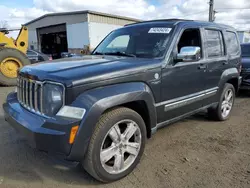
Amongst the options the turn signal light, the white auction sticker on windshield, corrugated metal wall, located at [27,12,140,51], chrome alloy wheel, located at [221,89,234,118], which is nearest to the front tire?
the turn signal light

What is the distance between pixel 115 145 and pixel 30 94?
117 cm

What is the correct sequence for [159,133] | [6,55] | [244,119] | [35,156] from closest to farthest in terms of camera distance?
[35,156], [159,133], [244,119], [6,55]

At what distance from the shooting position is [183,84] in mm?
3568

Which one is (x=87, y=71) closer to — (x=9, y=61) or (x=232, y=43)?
(x=232, y=43)

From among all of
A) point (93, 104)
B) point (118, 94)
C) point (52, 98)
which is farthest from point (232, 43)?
point (52, 98)

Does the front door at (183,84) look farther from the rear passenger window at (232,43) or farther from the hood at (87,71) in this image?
the rear passenger window at (232,43)

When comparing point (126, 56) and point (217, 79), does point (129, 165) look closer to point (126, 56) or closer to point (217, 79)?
point (126, 56)

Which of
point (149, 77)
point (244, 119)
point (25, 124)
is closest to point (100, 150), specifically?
point (25, 124)

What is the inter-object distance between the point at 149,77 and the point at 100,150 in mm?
1111

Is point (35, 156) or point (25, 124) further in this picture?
point (35, 156)

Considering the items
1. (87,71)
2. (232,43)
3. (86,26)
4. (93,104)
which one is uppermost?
(86,26)

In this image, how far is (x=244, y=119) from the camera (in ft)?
16.9

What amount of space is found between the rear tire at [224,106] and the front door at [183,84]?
2.78 ft

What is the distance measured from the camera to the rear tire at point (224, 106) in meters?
4.75
